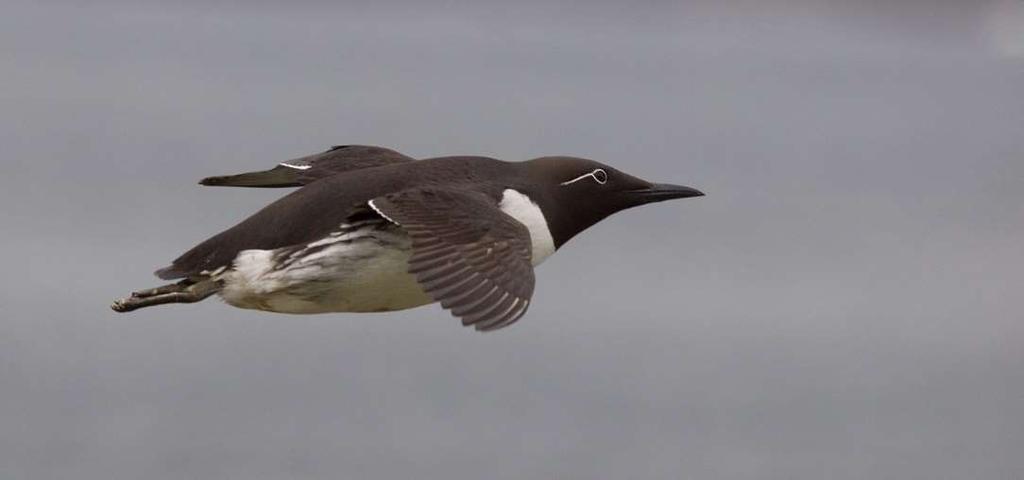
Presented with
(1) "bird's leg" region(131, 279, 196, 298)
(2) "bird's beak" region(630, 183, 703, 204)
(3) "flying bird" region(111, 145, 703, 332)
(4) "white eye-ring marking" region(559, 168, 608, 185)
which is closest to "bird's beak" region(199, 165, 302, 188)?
(3) "flying bird" region(111, 145, 703, 332)

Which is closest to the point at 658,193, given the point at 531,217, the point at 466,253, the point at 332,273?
the point at 531,217

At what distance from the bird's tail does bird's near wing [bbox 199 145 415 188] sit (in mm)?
1004

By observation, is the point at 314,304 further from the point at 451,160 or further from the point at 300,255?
the point at 451,160

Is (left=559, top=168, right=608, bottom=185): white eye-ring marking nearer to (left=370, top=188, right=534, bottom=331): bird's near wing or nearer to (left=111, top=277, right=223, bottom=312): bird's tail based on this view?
(left=370, top=188, right=534, bottom=331): bird's near wing

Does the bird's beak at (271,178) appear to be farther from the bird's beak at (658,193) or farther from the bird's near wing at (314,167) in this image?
the bird's beak at (658,193)

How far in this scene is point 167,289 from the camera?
9.39 m

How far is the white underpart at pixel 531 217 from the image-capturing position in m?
9.50

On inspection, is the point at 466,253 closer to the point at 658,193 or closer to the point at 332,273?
the point at 332,273

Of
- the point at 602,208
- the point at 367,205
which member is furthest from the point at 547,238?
the point at 367,205

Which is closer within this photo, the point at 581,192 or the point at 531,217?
the point at 531,217

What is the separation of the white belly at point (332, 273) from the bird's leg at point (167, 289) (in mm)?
227

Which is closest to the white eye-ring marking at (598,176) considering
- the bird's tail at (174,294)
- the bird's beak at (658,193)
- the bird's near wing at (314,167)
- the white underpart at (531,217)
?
the bird's beak at (658,193)

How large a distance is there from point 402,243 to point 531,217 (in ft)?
2.54

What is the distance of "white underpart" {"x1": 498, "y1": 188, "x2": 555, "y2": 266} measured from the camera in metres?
9.50
